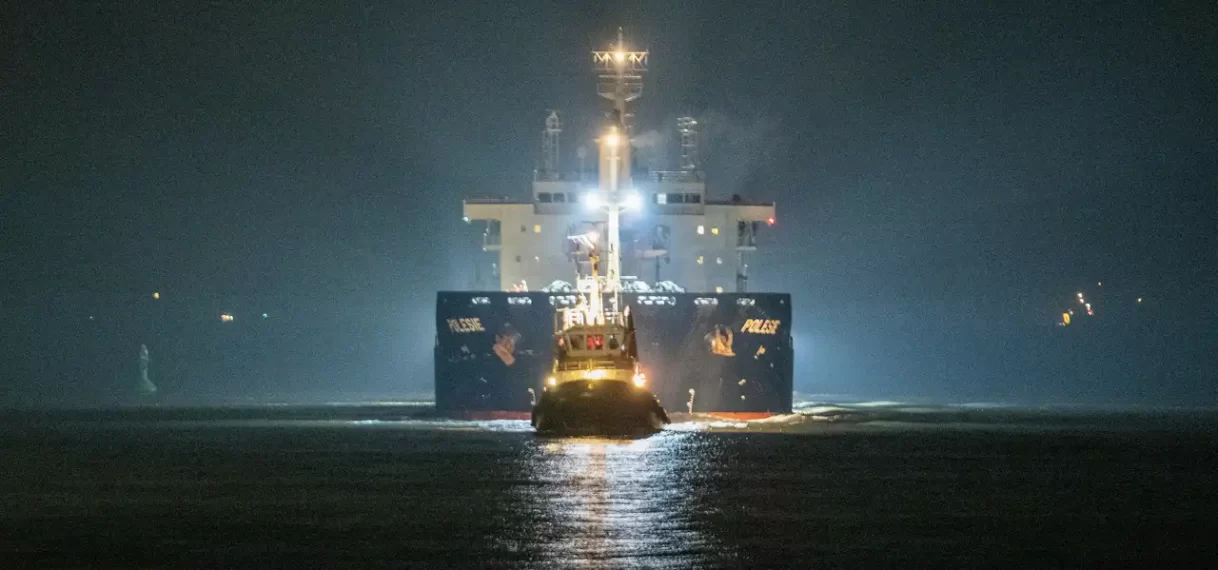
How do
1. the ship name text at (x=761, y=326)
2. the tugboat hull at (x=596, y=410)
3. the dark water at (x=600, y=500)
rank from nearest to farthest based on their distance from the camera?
the dark water at (x=600, y=500) < the tugboat hull at (x=596, y=410) < the ship name text at (x=761, y=326)

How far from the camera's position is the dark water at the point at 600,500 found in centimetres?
2138

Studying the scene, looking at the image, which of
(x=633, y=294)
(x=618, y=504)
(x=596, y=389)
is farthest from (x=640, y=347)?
(x=618, y=504)

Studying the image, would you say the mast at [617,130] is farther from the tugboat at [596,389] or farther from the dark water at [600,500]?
the dark water at [600,500]

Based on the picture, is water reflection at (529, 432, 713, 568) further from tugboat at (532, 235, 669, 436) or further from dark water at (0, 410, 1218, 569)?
tugboat at (532, 235, 669, 436)

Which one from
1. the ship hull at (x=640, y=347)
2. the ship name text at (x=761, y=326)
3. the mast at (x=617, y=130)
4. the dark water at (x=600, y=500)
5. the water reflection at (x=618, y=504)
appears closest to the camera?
the water reflection at (x=618, y=504)

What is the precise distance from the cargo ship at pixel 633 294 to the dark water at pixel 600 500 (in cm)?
497

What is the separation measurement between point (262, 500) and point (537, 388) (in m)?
23.1

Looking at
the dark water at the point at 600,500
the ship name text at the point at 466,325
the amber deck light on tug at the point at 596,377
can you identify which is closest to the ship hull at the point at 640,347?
the ship name text at the point at 466,325

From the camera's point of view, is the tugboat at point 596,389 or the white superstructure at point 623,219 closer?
the tugboat at point 596,389

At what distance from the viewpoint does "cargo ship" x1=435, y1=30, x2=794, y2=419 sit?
167 feet

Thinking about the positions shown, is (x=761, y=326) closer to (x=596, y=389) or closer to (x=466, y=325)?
(x=596, y=389)

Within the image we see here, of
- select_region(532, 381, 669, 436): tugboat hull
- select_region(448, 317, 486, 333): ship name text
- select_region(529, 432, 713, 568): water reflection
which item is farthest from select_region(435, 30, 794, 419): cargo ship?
select_region(529, 432, 713, 568): water reflection

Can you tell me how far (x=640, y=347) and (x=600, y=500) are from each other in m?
23.4

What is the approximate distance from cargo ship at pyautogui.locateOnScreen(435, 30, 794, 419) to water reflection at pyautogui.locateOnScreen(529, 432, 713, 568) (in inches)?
350
